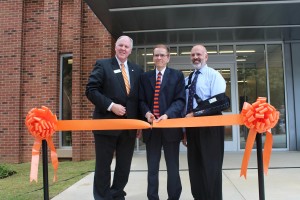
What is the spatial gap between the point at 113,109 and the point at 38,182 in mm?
3445

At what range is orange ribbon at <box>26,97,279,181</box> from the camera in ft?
10.8

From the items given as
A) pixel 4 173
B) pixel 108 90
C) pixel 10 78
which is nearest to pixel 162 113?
pixel 108 90

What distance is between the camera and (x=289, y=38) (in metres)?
10.3

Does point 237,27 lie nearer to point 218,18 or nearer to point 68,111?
point 218,18

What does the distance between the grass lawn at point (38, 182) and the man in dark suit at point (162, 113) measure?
1.95 metres

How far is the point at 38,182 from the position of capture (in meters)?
6.52

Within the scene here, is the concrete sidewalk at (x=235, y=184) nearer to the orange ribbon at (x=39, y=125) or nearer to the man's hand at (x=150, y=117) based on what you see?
the man's hand at (x=150, y=117)

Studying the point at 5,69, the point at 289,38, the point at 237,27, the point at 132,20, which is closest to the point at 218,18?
the point at 237,27

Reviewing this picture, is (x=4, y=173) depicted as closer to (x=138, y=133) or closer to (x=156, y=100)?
(x=138, y=133)

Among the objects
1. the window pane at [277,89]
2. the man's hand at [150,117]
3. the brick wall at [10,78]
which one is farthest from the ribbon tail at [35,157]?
the window pane at [277,89]

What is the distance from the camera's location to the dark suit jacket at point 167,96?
13.6 feet

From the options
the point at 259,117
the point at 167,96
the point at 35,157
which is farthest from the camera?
the point at 167,96

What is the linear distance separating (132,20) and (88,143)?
3490 millimetres

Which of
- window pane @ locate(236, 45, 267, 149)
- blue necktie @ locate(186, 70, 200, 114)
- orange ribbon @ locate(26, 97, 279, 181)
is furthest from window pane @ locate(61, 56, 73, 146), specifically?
blue necktie @ locate(186, 70, 200, 114)
